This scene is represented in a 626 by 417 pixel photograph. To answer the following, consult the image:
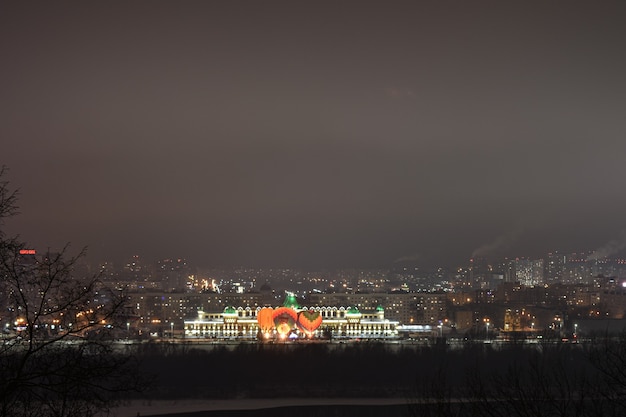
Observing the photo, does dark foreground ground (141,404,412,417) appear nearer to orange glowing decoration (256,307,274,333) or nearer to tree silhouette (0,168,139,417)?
orange glowing decoration (256,307,274,333)

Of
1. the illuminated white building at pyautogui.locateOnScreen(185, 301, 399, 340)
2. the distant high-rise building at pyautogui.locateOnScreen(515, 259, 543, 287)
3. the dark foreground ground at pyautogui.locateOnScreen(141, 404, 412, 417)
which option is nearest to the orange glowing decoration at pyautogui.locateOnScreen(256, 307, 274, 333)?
the illuminated white building at pyautogui.locateOnScreen(185, 301, 399, 340)

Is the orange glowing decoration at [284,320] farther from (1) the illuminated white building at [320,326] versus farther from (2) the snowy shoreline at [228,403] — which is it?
(2) the snowy shoreline at [228,403]

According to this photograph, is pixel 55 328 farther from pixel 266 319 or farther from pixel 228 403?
pixel 266 319

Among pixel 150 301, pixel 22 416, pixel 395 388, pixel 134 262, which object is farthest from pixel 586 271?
pixel 22 416

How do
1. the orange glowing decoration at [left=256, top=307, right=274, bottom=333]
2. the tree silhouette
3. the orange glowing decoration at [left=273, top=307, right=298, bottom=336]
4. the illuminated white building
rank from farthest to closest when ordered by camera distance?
1. the illuminated white building
2. the orange glowing decoration at [left=256, top=307, right=274, bottom=333]
3. the orange glowing decoration at [left=273, top=307, right=298, bottom=336]
4. the tree silhouette

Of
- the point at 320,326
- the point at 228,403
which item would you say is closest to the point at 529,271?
the point at 320,326
